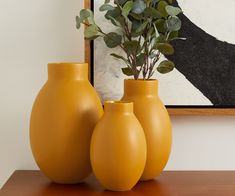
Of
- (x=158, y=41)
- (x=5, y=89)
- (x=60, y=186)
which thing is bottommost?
(x=60, y=186)

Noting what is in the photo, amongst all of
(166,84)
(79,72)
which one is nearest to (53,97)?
(79,72)

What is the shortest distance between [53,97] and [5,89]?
0.25 meters

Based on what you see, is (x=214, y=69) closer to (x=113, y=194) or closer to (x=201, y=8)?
(x=201, y=8)

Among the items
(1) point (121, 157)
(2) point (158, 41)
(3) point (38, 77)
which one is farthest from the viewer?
(3) point (38, 77)

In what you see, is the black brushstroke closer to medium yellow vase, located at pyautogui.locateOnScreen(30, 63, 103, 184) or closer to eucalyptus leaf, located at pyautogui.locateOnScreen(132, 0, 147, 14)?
eucalyptus leaf, located at pyautogui.locateOnScreen(132, 0, 147, 14)

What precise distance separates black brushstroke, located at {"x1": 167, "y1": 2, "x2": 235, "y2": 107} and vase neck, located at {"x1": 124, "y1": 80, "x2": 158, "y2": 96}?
16cm

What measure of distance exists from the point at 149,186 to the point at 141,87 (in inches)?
8.2

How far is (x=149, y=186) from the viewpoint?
2.94 ft

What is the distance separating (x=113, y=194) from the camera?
832 mm

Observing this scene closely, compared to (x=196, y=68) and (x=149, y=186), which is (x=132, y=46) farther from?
(x=149, y=186)

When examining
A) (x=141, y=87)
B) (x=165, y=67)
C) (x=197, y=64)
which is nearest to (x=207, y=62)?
(x=197, y=64)

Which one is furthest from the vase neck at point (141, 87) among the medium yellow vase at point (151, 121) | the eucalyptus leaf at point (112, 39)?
the eucalyptus leaf at point (112, 39)

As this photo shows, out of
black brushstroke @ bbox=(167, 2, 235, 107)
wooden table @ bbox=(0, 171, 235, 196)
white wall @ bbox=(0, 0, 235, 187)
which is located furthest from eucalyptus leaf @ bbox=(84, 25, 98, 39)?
wooden table @ bbox=(0, 171, 235, 196)

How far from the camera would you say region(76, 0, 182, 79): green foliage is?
0.93 meters
